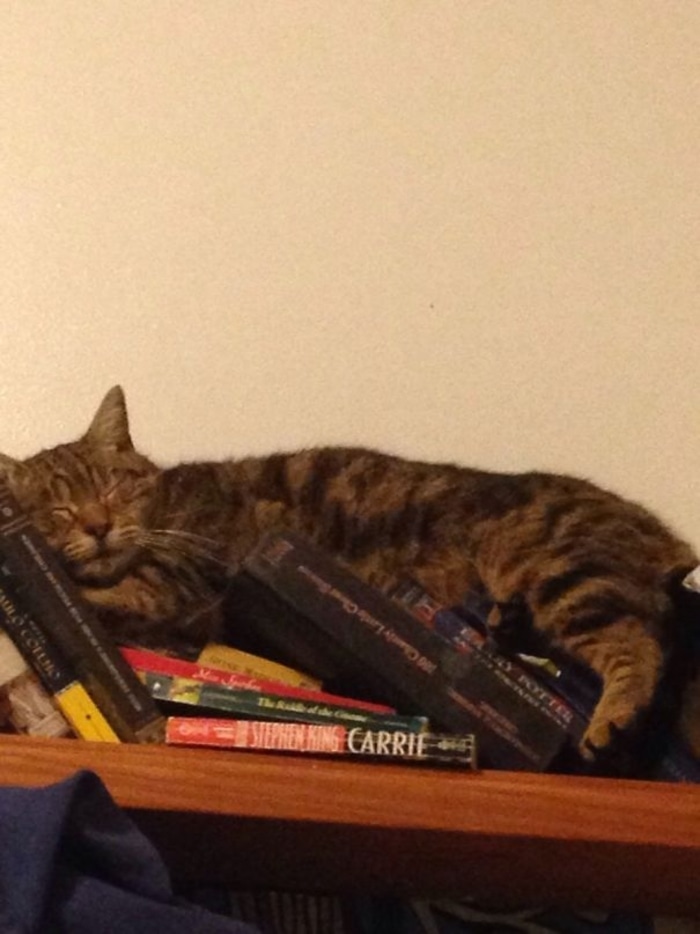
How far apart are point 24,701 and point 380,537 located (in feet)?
1.16

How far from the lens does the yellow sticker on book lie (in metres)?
0.75

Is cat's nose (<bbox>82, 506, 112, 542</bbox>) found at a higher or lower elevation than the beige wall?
lower

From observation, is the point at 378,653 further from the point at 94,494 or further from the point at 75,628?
the point at 94,494

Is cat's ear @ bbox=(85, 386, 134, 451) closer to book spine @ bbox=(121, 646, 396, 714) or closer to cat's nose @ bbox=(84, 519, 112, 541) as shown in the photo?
cat's nose @ bbox=(84, 519, 112, 541)

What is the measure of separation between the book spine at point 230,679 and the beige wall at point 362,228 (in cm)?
43

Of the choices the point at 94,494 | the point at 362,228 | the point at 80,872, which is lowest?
the point at 80,872

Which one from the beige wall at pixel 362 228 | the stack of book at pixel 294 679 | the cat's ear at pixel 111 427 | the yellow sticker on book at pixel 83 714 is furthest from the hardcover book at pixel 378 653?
the beige wall at pixel 362 228

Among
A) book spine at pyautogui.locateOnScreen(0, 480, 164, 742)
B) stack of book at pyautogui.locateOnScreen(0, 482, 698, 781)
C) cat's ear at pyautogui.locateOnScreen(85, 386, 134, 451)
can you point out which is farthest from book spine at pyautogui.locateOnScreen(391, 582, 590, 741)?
cat's ear at pyautogui.locateOnScreen(85, 386, 134, 451)

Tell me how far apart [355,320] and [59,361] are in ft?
1.09

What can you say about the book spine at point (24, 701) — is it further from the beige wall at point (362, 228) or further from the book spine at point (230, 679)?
the beige wall at point (362, 228)

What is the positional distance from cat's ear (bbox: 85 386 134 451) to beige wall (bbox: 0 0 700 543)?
0.14 metres

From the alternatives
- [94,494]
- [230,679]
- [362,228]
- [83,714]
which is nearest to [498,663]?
[230,679]

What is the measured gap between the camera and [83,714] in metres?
0.76

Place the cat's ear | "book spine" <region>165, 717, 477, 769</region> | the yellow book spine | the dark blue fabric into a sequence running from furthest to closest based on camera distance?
the cat's ear, the yellow book spine, "book spine" <region>165, 717, 477, 769</region>, the dark blue fabric
